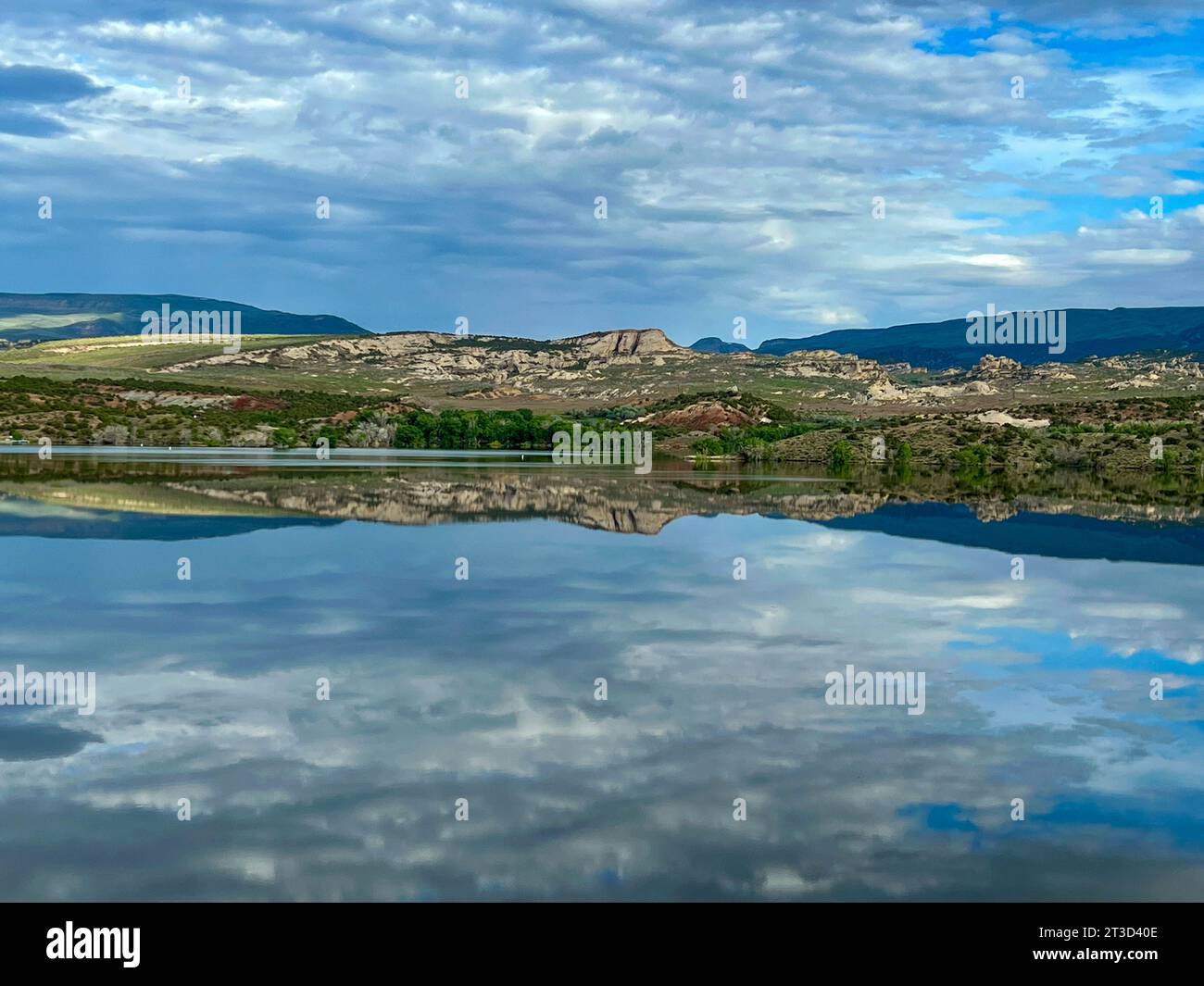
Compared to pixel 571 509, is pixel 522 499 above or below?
above

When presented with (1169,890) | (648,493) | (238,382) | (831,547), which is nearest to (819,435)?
(648,493)

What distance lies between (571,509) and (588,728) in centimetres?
3102

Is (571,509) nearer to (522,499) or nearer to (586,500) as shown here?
(522,499)

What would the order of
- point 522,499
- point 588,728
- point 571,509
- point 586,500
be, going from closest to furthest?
point 588,728, point 571,509, point 522,499, point 586,500

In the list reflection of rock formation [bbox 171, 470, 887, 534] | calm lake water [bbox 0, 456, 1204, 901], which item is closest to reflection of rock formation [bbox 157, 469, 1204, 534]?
reflection of rock formation [bbox 171, 470, 887, 534]

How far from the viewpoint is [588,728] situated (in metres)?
13.2

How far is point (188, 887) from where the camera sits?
8672mm

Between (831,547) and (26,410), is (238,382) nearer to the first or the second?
(26,410)

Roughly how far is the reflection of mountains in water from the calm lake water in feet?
14.3

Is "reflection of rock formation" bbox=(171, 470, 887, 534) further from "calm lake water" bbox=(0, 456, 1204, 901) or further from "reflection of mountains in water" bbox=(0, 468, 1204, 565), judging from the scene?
"calm lake water" bbox=(0, 456, 1204, 901)

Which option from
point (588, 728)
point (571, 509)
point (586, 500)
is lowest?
point (588, 728)

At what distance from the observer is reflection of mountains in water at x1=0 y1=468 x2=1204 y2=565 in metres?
34.5

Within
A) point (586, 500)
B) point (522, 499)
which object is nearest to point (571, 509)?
point (522, 499)
